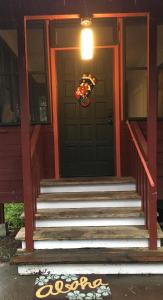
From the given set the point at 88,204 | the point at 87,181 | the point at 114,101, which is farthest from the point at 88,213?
the point at 114,101

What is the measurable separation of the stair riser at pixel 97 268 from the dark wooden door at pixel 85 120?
5.78 ft

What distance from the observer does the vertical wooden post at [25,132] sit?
360 cm

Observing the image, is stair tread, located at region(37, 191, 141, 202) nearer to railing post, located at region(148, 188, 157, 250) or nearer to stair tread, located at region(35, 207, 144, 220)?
stair tread, located at region(35, 207, 144, 220)

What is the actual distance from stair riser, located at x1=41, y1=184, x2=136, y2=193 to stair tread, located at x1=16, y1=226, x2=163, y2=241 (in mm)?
639

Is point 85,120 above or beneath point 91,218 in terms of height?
above

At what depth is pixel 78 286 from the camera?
11.1 ft

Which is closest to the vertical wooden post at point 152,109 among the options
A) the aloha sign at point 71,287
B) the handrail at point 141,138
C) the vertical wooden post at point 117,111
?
the handrail at point 141,138

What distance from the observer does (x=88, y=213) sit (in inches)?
162

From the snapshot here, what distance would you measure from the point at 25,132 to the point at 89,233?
136 cm

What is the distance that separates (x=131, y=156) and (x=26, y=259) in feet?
6.84

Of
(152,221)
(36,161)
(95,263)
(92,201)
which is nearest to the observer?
(95,263)

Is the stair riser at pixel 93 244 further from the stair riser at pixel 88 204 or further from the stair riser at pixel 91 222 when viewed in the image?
the stair riser at pixel 88 204

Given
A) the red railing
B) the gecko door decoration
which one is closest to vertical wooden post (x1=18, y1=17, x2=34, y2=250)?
the red railing

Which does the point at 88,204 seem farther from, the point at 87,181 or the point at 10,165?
the point at 10,165
